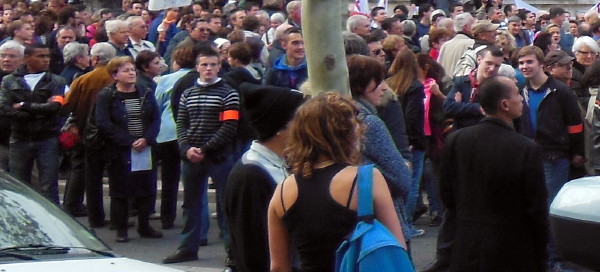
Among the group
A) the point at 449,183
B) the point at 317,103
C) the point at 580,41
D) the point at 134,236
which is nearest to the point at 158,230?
the point at 134,236

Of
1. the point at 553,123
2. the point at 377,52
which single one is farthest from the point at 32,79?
the point at 553,123

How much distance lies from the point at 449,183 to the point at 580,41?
241 inches

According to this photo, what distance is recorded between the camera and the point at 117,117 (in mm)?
11180

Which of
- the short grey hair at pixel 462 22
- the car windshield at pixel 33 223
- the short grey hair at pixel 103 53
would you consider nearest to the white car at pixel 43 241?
the car windshield at pixel 33 223

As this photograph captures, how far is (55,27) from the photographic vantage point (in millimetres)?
17875

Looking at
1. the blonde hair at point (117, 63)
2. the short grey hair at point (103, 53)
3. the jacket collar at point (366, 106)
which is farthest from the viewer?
the short grey hair at point (103, 53)

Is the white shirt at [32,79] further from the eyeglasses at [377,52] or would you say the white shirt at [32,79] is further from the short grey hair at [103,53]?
the eyeglasses at [377,52]

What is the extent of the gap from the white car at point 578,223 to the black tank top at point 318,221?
1.65 metres

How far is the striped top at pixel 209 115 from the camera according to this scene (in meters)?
10.1

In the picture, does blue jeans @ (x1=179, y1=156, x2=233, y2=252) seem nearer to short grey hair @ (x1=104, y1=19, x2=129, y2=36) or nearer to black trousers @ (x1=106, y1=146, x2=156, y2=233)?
black trousers @ (x1=106, y1=146, x2=156, y2=233)

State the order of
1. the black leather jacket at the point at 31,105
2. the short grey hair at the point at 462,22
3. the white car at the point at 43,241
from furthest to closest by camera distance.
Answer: the short grey hair at the point at 462,22 < the black leather jacket at the point at 31,105 < the white car at the point at 43,241

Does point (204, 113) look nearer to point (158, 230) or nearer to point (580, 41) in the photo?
point (158, 230)

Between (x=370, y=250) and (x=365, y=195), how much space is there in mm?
252

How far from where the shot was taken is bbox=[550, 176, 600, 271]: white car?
580 centimetres
